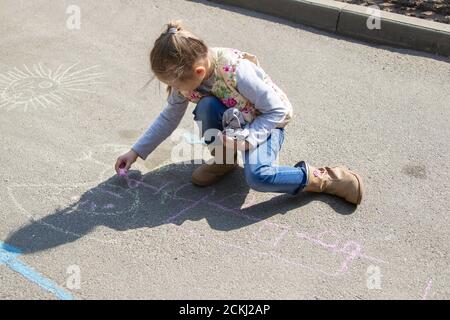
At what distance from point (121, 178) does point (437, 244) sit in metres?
1.50

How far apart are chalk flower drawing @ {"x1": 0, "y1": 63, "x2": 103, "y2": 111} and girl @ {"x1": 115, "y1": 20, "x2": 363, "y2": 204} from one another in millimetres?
1136

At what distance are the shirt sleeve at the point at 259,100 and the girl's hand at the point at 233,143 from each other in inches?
1.0

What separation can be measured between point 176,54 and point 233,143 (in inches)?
18.4

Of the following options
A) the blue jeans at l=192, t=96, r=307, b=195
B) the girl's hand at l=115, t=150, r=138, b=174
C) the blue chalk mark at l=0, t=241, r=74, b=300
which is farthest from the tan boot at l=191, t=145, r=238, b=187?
the blue chalk mark at l=0, t=241, r=74, b=300

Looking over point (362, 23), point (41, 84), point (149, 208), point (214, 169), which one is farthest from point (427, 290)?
point (41, 84)

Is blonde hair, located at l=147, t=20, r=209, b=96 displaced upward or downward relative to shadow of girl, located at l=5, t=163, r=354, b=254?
upward

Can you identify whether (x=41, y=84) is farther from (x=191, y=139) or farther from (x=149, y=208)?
(x=149, y=208)

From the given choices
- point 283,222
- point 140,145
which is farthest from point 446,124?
point 140,145

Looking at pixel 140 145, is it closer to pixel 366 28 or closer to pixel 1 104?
pixel 1 104

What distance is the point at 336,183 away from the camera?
2.67m

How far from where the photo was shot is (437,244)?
246 centimetres

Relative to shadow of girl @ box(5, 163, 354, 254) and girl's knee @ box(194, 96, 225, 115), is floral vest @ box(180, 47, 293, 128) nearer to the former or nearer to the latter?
girl's knee @ box(194, 96, 225, 115)

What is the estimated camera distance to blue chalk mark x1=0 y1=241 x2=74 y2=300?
2.27 m

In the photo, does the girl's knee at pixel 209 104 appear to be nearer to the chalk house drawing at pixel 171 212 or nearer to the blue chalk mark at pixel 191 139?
the chalk house drawing at pixel 171 212
